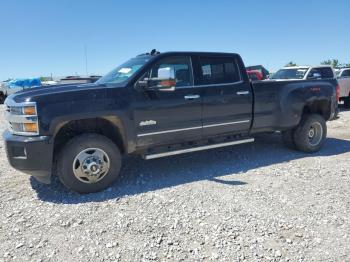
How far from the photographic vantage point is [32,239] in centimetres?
319

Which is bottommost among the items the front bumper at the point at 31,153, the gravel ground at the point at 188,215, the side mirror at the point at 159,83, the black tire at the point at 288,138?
the gravel ground at the point at 188,215

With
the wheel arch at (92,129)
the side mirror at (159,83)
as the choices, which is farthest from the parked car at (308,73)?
the wheel arch at (92,129)

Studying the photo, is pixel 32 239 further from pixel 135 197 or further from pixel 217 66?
pixel 217 66

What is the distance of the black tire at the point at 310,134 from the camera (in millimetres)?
6273

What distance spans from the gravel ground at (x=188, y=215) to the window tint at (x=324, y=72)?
6.64 metres

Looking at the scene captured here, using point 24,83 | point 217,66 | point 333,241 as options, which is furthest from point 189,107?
point 24,83

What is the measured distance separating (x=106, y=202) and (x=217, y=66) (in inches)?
114

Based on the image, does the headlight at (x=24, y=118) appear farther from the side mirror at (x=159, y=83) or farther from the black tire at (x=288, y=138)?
the black tire at (x=288, y=138)

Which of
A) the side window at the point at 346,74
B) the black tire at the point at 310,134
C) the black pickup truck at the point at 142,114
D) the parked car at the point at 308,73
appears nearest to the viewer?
the black pickup truck at the point at 142,114

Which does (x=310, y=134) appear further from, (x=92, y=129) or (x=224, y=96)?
(x=92, y=129)

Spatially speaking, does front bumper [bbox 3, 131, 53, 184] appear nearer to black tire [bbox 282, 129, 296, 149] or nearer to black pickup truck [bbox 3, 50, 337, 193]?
black pickup truck [bbox 3, 50, 337, 193]

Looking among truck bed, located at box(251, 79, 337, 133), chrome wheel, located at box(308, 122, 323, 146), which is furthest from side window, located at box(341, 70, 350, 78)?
chrome wheel, located at box(308, 122, 323, 146)

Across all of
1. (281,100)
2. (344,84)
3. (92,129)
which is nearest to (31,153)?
(92,129)

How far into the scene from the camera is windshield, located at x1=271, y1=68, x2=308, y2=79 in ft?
37.4
